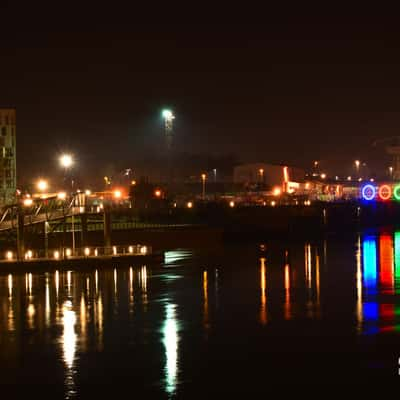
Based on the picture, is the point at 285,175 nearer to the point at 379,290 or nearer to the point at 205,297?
the point at 379,290

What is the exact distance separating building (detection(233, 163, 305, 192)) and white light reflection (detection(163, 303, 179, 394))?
117 metres

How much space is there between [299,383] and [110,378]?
4.72 m

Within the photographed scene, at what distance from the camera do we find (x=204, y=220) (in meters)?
84.2

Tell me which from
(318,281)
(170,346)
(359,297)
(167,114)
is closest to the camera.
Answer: (170,346)

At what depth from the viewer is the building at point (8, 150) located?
99.5 meters

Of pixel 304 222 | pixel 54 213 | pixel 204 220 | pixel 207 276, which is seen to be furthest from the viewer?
pixel 304 222

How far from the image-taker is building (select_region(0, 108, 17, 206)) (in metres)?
99.5

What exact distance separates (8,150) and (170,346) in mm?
89007

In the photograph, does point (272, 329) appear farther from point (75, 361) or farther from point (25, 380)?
point (25, 380)

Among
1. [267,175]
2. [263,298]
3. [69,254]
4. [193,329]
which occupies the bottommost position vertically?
[193,329]

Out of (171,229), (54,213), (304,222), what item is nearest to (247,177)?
(304,222)

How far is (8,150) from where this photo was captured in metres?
110

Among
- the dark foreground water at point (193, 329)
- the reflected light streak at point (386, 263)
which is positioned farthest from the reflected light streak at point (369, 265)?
the reflected light streak at point (386, 263)

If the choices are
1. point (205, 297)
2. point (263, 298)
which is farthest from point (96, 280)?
point (263, 298)
